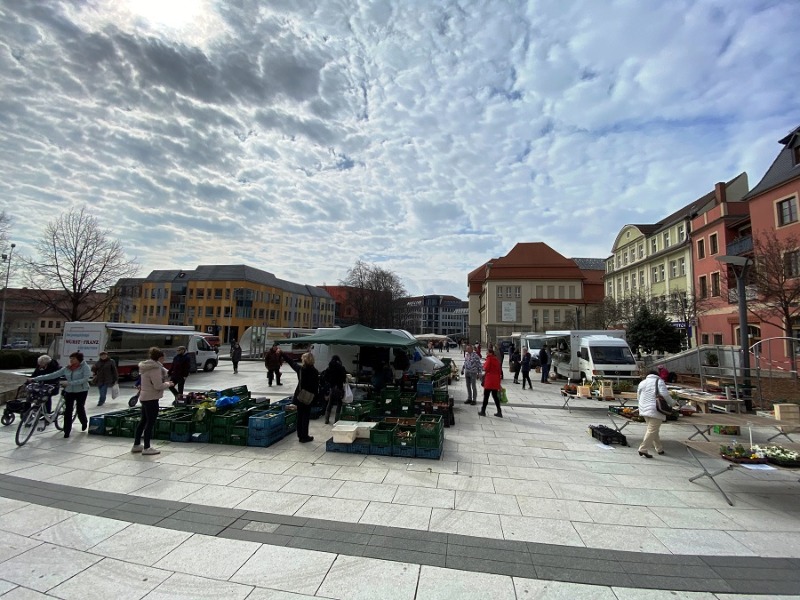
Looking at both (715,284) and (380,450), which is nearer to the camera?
(380,450)

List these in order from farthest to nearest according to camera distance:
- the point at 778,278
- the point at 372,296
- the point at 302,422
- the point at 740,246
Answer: the point at 372,296
the point at 740,246
the point at 778,278
the point at 302,422

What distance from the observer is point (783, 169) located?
975 inches

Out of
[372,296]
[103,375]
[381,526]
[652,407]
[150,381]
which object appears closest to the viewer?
[381,526]

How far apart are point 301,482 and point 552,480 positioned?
3715mm

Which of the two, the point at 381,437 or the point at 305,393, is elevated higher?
the point at 305,393

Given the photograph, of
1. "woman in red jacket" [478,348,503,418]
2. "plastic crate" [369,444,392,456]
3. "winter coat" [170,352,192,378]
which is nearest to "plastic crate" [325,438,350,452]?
"plastic crate" [369,444,392,456]

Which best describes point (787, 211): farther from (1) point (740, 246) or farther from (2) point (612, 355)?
(2) point (612, 355)

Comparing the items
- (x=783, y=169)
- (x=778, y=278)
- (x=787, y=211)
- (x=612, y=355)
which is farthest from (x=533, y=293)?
(x=612, y=355)

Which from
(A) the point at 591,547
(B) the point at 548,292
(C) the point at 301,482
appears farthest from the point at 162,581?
(B) the point at 548,292

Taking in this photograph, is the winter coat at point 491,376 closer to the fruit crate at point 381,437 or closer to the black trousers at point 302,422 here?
the fruit crate at point 381,437

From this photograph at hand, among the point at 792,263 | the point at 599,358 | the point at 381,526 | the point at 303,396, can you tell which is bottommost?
the point at 381,526

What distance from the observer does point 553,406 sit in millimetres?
12758

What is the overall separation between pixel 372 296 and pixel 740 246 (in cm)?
4265

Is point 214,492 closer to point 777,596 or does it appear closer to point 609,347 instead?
point 777,596
